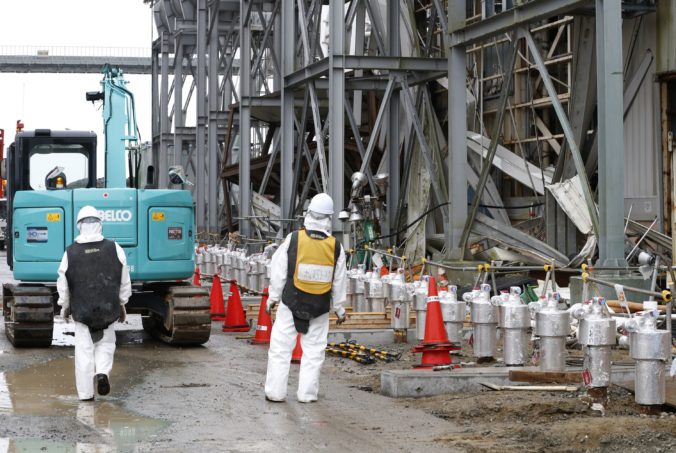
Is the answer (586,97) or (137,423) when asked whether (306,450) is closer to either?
(137,423)

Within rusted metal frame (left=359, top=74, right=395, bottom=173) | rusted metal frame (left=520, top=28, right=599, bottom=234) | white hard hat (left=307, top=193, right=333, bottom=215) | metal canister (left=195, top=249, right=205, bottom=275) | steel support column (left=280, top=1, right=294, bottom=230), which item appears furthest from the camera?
metal canister (left=195, top=249, right=205, bottom=275)

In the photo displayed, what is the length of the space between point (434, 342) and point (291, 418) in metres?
2.53

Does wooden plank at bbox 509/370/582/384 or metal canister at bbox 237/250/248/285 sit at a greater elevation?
metal canister at bbox 237/250/248/285

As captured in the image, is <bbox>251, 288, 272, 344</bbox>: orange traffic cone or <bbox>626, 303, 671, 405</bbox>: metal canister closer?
<bbox>626, 303, 671, 405</bbox>: metal canister

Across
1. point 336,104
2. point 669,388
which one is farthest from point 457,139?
point 669,388

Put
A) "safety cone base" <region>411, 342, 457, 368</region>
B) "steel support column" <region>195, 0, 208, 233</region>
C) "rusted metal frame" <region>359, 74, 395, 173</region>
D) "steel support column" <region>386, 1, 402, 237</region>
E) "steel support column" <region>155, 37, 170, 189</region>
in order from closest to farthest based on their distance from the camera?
"safety cone base" <region>411, 342, 457, 368</region>
"rusted metal frame" <region>359, 74, 395, 173</region>
"steel support column" <region>386, 1, 402, 237</region>
"steel support column" <region>195, 0, 208, 233</region>
"steel support column" <region>155, 37, 170, 189</region>

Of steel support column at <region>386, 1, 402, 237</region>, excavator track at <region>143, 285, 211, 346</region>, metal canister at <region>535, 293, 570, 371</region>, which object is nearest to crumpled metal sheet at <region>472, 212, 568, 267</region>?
steel support column at <region>386, 1, 402, 237</region>

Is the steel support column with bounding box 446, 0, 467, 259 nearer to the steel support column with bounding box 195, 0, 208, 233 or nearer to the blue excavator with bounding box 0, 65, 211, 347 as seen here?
the blue excavator with bounding box 0, 65, 211, 347

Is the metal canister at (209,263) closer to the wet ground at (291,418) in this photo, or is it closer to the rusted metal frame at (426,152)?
the rusted metal frame at (426,152)

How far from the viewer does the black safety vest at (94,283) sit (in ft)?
34.7

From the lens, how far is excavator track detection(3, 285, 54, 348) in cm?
1434

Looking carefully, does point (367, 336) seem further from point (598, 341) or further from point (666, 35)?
point (666, 35)

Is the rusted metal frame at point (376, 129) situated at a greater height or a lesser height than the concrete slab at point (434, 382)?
greater

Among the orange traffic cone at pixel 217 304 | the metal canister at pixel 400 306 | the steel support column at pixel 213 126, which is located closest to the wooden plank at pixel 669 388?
the metal canister at pixel 400 306
